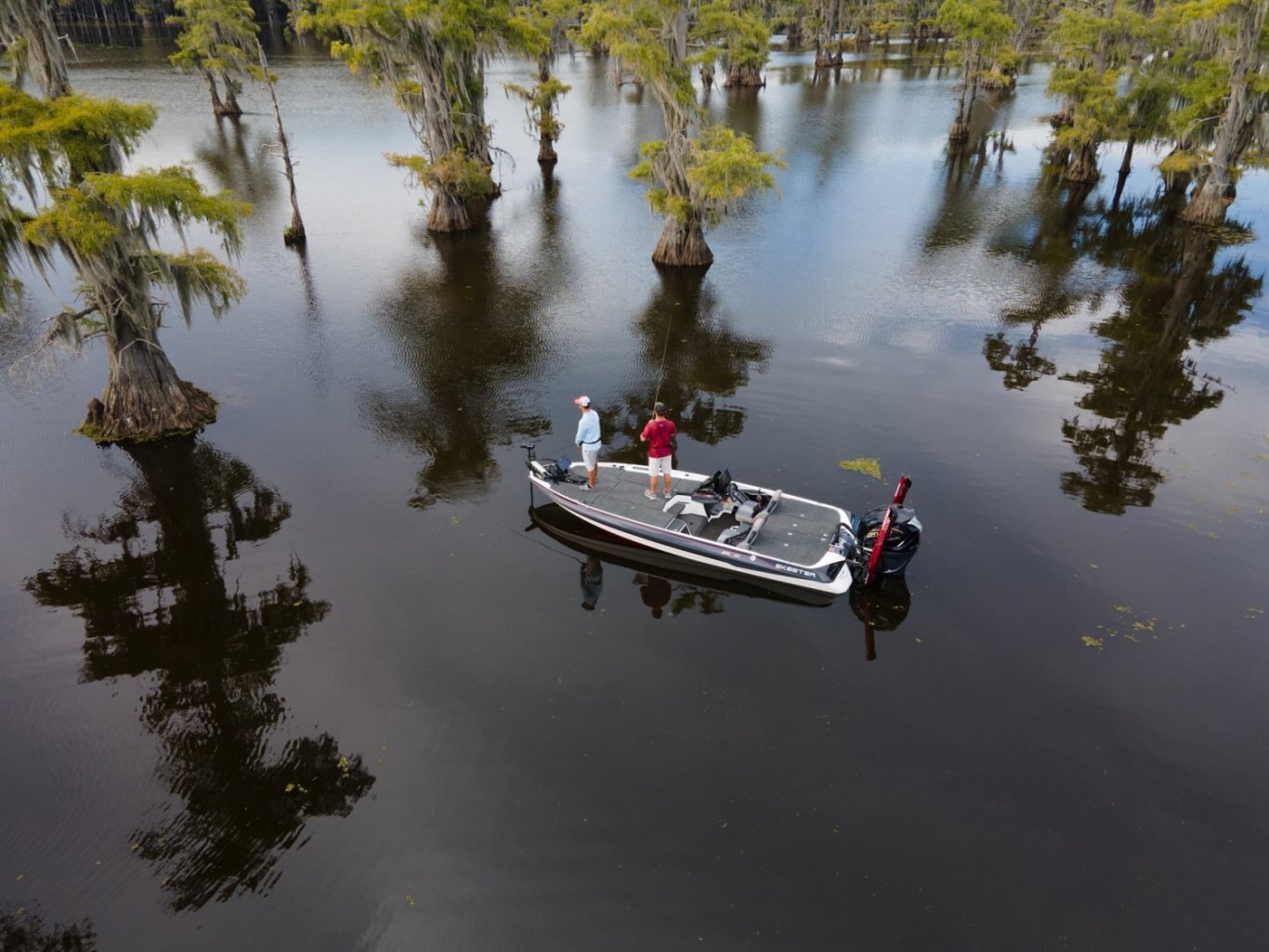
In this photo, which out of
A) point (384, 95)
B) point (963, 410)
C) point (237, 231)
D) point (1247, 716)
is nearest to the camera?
point (1247, 716)

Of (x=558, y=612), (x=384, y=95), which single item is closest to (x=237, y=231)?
(x=558, y=612)

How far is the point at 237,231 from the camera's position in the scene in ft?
54.4

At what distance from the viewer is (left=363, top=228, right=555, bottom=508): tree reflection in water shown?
17.6 m

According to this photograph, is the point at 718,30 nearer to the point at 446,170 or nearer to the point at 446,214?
the point at 446,170

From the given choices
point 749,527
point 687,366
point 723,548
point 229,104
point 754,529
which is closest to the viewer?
point 723,548

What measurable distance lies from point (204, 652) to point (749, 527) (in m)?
9.96

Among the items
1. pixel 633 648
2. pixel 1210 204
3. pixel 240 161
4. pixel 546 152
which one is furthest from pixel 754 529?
pixel 240 161

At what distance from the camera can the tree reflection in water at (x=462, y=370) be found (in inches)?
695

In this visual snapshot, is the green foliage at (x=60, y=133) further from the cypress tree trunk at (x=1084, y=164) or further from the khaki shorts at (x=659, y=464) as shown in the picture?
the cypress tree trunk at (x=1084, y=164)

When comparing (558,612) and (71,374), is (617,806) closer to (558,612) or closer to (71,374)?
(558,612)

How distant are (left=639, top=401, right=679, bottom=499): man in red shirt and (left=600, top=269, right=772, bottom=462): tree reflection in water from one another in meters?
2.64

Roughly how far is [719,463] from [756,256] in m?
16.8

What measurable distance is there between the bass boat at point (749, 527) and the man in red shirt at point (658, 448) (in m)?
0.29

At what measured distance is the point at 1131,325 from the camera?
2483 cm
